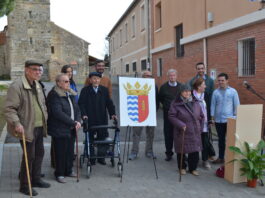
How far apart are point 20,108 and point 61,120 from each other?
78cm

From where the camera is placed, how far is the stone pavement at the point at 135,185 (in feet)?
16.2

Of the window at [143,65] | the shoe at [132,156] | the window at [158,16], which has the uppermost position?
the window at [158,16]

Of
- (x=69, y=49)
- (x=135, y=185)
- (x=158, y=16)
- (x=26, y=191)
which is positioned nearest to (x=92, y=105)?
(x=135, y=185)

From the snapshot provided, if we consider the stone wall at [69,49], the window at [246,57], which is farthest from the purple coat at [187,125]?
the stone wall at [69,49]

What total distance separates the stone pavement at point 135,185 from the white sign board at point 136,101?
0.95 m

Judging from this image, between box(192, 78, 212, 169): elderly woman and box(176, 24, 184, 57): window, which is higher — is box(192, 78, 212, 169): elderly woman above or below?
below

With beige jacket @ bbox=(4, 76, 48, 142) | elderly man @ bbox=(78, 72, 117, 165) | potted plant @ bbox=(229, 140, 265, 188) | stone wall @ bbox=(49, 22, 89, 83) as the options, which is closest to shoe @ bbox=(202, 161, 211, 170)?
potted plant @ bbox=(229, 140, 265, 188)

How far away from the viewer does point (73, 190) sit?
511 centimetres

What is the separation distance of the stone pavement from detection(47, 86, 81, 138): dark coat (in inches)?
32.8

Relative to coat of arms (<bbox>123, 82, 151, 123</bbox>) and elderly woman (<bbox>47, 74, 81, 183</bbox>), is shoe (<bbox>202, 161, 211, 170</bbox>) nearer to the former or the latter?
coat of arms (<bbox>123, 82, 151, 123</bbox>)

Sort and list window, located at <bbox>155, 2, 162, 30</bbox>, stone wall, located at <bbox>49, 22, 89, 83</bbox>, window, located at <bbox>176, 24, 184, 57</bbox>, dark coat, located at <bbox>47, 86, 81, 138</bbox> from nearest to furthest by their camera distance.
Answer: dark coat, located at <bbox>47, 86, 81, 138</bbox>
window, located at <bbox>176, 24, 184, 57</bbox>
window, located at <bbox>155, 2, 162, 30</bbox>
stone wall, located at <bbox>49, 22, 89, 83</bbox>

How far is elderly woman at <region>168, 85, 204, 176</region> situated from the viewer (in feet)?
18.9

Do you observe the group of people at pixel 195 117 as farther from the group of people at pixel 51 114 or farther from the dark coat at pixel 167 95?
the group of people at pixel 51 114

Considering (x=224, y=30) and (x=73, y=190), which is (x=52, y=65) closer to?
(x=224, y=30)
